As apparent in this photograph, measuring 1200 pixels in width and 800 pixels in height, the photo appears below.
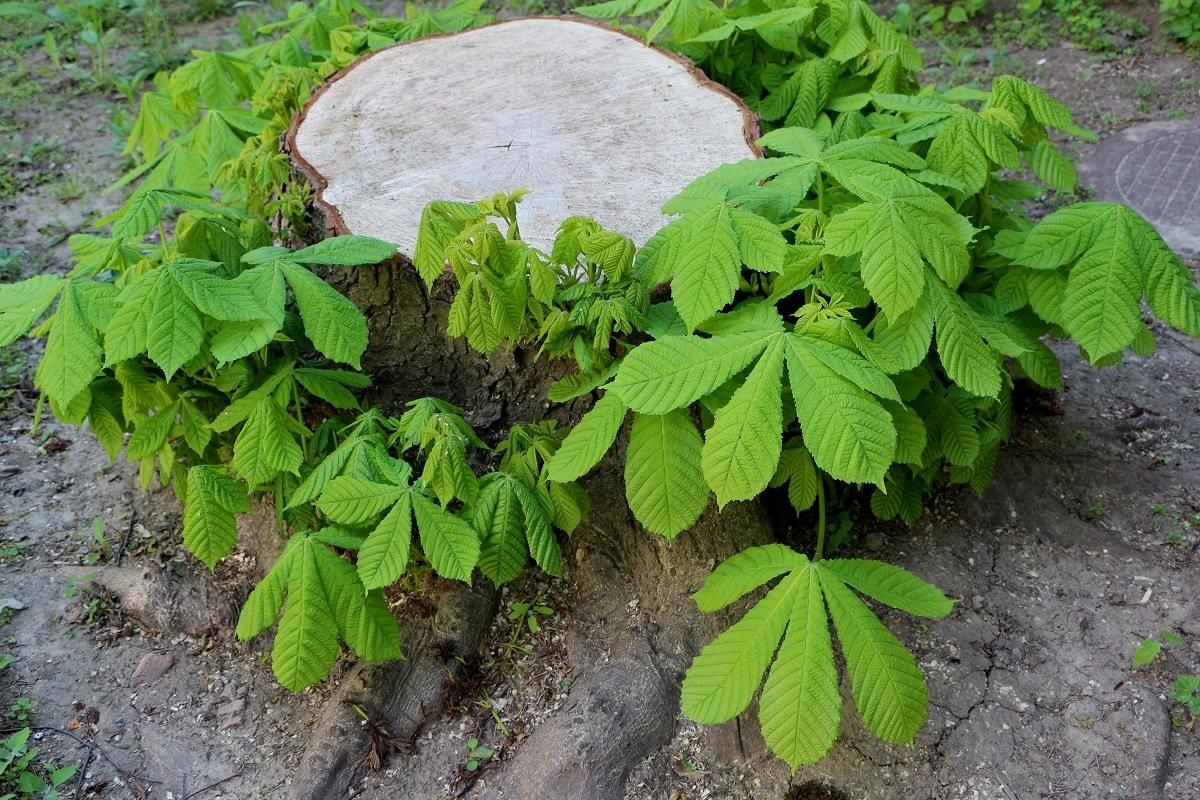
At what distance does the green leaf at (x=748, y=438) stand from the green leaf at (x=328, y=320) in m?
A: 0.81

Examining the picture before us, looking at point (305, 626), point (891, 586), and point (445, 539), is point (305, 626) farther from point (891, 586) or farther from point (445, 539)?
point (891, 586)

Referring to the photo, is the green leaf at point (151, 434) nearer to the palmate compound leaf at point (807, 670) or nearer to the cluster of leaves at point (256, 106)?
the cluster of leaves at point (256, 106)

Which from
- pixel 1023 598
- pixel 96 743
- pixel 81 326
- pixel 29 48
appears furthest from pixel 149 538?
pixel 29 48

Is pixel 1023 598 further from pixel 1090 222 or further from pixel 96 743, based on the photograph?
pixel 96 743

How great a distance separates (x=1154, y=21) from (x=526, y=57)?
3831 mm

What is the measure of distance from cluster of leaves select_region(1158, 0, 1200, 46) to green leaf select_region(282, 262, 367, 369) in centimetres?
460

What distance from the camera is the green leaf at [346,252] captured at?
216cm

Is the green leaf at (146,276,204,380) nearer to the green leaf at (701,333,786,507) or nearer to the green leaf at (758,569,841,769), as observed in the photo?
the green leaf at (701,333,786,507)

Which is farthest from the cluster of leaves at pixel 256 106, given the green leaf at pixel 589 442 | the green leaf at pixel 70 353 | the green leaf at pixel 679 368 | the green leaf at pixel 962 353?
the green leaf at pixel 962 353

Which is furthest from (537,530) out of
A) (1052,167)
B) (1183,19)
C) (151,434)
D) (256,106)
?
(1183,19)

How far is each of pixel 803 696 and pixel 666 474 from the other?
0.49 m

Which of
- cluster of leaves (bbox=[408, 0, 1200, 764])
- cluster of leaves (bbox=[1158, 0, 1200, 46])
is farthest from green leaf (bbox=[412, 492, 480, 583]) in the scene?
cluster of leaves (bbox=[1158, 0, 1200, 46])

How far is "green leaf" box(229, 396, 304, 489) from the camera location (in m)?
2.18

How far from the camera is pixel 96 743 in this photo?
2.32 metres
